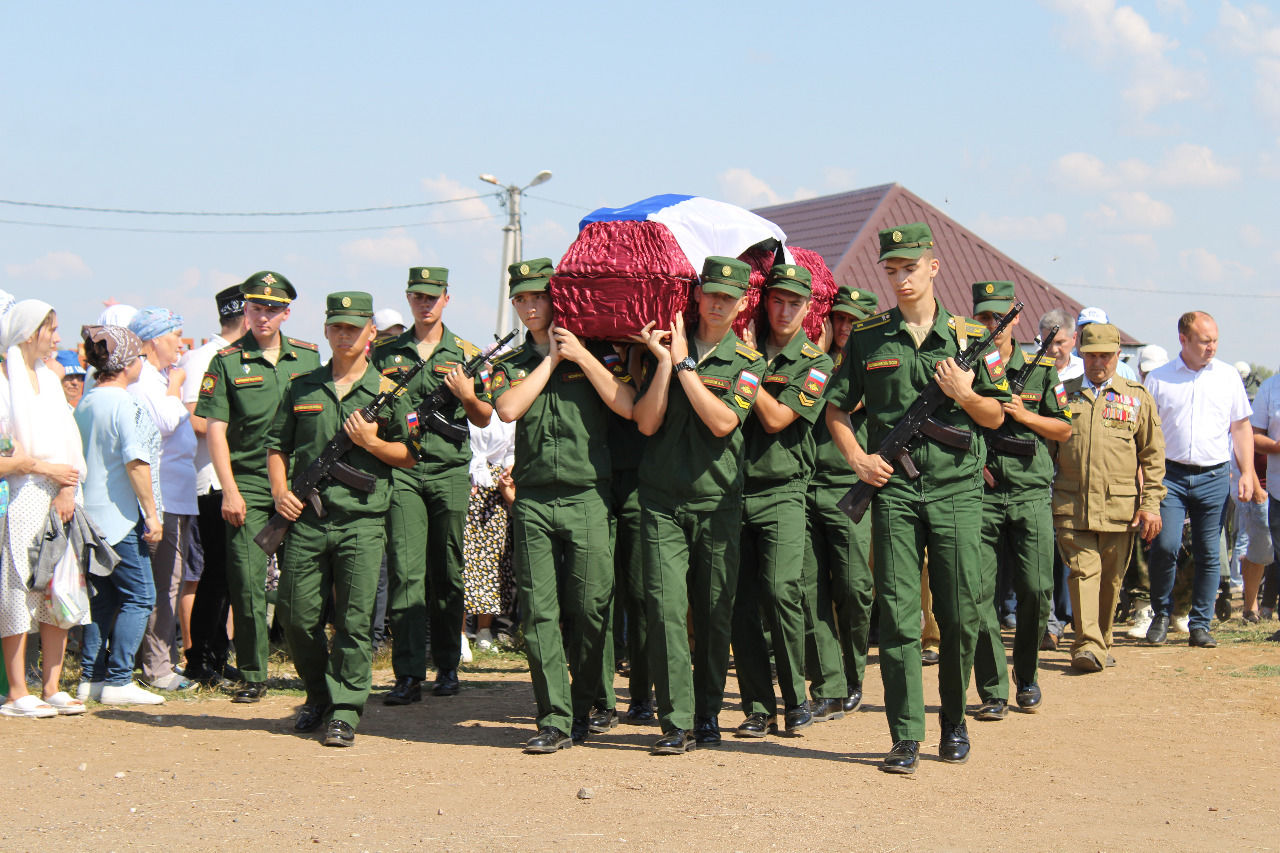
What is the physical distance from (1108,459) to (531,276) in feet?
14.4

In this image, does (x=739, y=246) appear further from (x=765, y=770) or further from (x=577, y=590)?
(x=765, y=770)

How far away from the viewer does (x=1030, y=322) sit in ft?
75.3

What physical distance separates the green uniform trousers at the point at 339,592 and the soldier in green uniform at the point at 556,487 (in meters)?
0.82

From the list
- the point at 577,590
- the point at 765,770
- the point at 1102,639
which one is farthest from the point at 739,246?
the point at 1102,639

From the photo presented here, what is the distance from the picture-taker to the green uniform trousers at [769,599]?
20.6 ft

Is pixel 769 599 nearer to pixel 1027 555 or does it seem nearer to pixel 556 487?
pixel 556 487

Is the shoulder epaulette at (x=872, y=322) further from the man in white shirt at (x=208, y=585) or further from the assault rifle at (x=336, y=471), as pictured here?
the man in white shirt at (x=208, y=585)

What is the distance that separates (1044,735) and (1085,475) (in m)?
2.45

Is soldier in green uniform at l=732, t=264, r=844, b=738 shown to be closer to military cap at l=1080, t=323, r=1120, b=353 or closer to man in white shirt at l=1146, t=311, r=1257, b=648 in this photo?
military cap at l=1080, t=323, r=1120, b=353

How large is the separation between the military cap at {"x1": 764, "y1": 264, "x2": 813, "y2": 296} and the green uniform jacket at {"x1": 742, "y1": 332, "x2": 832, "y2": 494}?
0.84 feet

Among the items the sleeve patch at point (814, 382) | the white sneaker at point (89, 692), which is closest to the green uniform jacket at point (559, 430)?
the sleeve patch at point (814, 382)

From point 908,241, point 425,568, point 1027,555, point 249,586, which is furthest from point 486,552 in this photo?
point 908,241

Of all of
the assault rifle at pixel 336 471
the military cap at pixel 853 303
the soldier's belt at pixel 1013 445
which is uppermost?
the military cap at pixel 853 303

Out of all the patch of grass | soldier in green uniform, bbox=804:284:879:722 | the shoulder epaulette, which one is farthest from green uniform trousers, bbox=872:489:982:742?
the patch of grass
